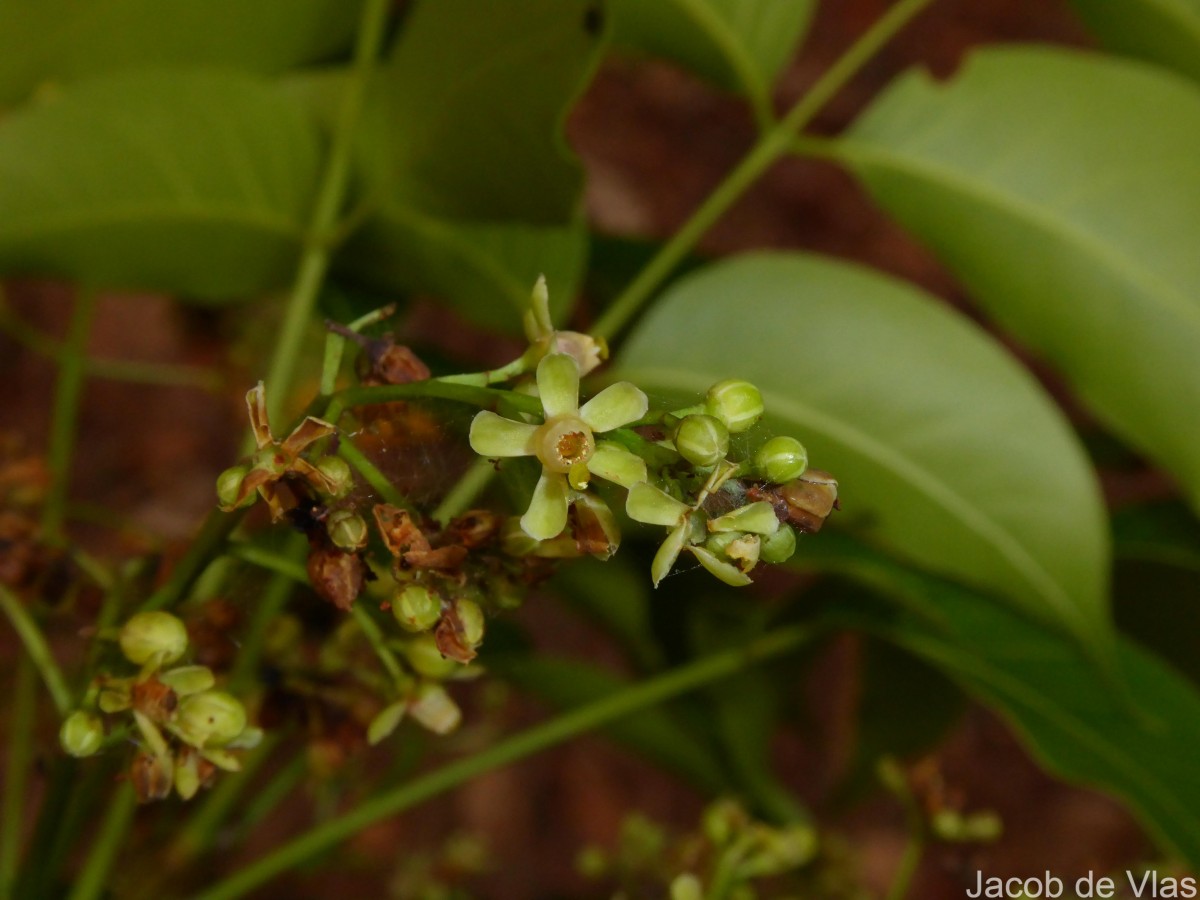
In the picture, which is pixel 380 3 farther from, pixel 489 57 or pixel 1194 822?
pixel 1194 822

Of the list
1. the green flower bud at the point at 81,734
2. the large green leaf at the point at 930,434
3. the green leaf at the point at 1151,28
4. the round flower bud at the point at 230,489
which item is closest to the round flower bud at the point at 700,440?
the round flower bud at the point at 230,489

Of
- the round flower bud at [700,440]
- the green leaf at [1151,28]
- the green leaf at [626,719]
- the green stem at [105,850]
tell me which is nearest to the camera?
the round flower bud at [700,440]

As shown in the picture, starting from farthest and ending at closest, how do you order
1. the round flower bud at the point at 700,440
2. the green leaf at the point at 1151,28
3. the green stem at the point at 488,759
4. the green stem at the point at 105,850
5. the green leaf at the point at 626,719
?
the green leaf at the point at 626,719 → the green leaf at the point at 1151,28 → the green stem at the point at 488,759 → the green stem at the point at 105,850 → the round flower bud at the point at 700,440

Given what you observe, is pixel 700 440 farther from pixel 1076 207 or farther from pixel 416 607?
pixel 1076 207

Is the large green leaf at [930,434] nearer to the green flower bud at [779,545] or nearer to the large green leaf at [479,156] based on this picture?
the large green leaf at [479,156]

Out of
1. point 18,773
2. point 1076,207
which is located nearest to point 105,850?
point 18,773
